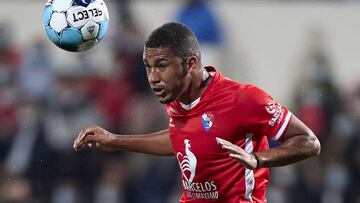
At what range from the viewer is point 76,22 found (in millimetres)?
7672

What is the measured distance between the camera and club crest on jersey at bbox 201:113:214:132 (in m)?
6.78

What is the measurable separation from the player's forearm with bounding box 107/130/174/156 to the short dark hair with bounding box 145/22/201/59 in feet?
2.87

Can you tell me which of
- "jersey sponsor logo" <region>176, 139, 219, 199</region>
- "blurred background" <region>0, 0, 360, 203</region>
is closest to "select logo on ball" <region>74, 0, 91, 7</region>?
"jersey sponsor logo" <region>176, 139, 219, 199</region>

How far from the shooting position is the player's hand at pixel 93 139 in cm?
721

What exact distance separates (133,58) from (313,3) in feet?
12.8

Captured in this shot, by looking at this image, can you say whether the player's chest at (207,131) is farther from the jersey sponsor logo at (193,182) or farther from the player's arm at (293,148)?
the player's arm at (293,148)

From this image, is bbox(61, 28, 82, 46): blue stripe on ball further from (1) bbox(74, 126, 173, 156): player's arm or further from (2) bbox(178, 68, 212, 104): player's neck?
(2) bbox(178, 68, 212, 104): player's neck

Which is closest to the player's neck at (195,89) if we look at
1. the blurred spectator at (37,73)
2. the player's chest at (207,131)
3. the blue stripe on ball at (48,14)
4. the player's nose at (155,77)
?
the player's chest at (207,131)

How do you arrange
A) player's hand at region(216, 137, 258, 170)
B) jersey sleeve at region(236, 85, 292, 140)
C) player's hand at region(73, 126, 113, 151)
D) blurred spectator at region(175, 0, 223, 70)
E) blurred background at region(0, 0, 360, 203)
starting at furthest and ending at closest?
blurred spectator at region(175, 0, 223, 70) < blurred background at region(0, 0, 360, 203) < player's hand at region(73, 126, 113, 151) < jersey sleeve at region(236, 85, 292, 140) < player's hand at region(216, 137, 258, 170)

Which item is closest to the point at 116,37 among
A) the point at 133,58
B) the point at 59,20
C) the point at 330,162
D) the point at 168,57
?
the point at 133,58

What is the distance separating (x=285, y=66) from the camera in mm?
14898

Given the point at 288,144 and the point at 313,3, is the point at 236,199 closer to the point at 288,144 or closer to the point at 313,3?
the point at 288,144

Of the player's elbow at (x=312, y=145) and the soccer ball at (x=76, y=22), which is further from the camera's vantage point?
the soccer ball at (x=76, y=22)

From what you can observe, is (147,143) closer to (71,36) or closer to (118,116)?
(71,36)
